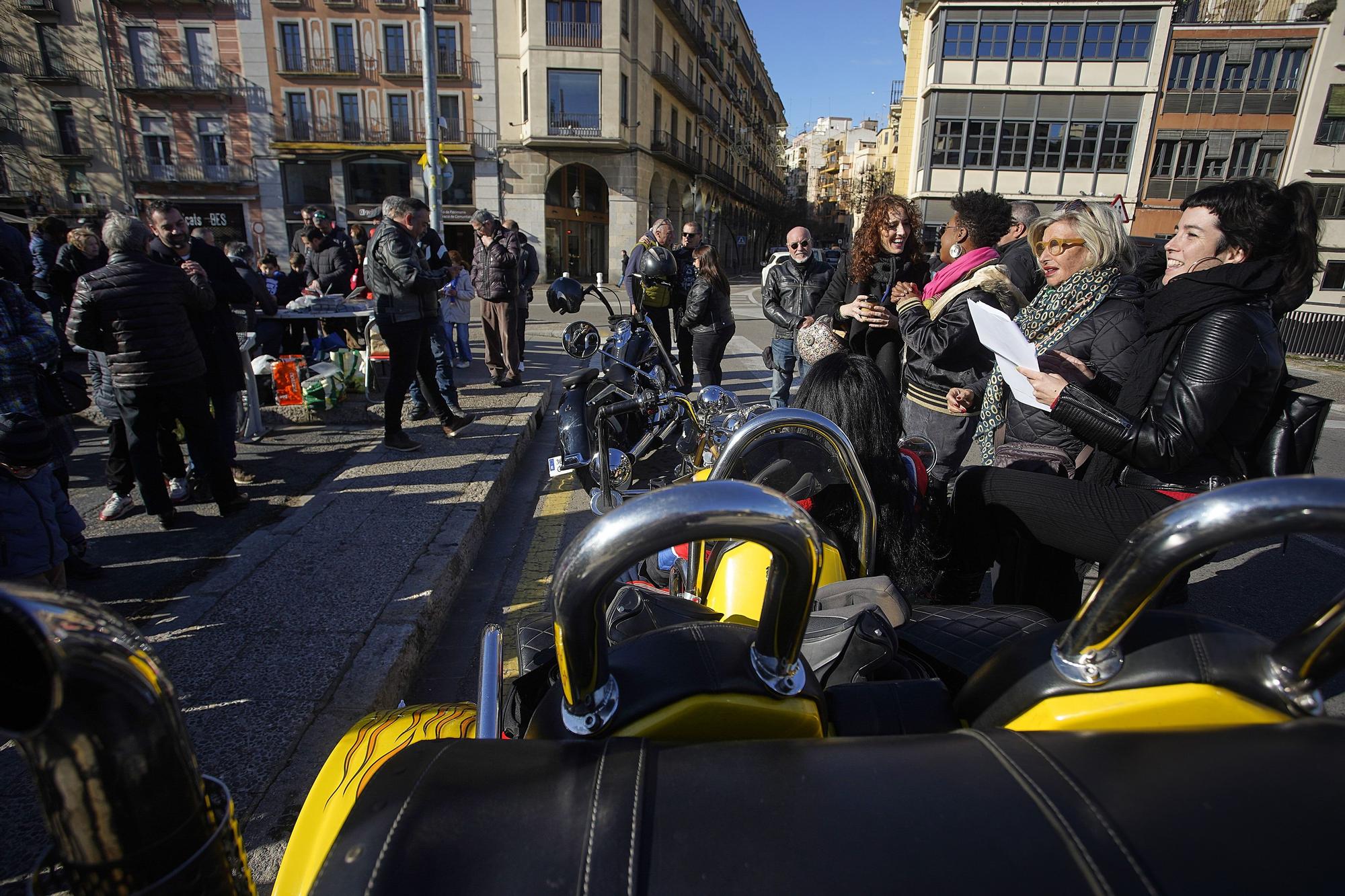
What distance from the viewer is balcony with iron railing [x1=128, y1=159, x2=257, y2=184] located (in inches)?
1166

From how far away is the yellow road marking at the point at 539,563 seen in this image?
3.06 m

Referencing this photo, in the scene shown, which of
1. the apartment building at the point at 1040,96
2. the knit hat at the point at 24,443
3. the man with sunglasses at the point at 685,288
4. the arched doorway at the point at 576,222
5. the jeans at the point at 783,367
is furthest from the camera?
the arched doorway at the point at 576,222

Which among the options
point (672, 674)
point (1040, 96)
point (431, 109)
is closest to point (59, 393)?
point (672, 674)

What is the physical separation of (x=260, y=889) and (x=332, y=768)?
948 millimetres

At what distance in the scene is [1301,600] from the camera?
11.4 feet

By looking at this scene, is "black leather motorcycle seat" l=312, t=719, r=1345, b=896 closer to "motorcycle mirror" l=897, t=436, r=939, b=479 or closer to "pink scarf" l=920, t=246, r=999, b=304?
"motorcycle mirror" l=897, t=436, r=939, b=479

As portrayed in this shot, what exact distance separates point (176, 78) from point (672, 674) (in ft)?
127

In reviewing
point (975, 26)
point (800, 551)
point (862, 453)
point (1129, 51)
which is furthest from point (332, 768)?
point (1129, 51)

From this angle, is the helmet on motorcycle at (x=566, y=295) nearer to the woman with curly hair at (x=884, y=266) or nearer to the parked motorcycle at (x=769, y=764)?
the woman with curly hair at (x=884, y=266)

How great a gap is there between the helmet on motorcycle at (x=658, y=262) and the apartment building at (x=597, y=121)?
20.5 metres

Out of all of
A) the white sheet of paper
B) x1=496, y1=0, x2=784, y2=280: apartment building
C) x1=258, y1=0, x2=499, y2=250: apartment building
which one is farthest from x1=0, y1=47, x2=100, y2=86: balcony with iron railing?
Answer: the white sheet of paper

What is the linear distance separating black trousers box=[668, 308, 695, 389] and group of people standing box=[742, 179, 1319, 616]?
11.9 feet

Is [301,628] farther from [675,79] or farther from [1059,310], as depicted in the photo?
[675,79]

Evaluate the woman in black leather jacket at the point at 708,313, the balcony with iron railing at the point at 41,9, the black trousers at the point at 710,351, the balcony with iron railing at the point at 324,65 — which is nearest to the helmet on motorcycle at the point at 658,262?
the woman in black leather jacket at the point at 708,313
